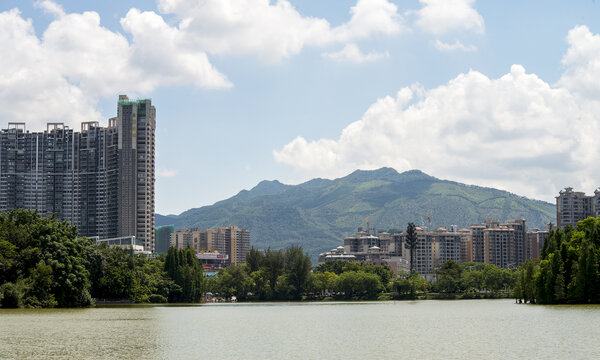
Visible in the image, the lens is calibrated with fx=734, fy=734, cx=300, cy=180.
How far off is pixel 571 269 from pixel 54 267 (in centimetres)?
6247

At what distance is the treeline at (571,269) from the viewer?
83.6 m

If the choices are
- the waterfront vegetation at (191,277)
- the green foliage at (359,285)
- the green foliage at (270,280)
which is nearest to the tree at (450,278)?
the waterfront vegetation at (191,277)

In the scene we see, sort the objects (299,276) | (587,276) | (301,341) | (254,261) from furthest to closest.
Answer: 1. (254,261)
2. (299,276)
3. (587,276)
4. (301,341)

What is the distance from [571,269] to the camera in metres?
88.4

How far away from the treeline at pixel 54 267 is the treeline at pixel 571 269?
194 feet

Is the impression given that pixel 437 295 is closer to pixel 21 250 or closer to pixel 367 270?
pixel 367 270

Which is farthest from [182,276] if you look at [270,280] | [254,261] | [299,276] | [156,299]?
[254,261]

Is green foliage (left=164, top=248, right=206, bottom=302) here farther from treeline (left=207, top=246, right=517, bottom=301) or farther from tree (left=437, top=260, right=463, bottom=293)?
tree (left=437, top=260, right=463, bottom=293)

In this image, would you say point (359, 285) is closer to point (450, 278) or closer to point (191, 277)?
point (450, 278)

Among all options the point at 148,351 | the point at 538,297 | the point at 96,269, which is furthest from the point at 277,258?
the point at 148,351

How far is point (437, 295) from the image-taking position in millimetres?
188875

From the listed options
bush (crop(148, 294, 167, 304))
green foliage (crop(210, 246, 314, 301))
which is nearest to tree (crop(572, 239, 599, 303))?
bush (crop(148, 294, 167, 304))

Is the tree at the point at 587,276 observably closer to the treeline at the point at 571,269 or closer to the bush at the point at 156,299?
the treeline at the point at 571,269

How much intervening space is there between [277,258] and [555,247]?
87.8m
